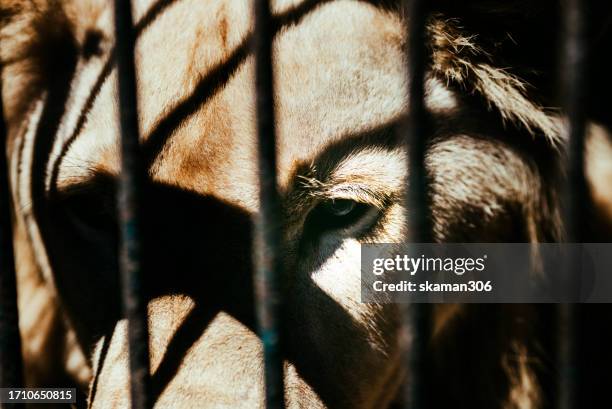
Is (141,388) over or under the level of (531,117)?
under

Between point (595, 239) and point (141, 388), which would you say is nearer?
point (141, 388)

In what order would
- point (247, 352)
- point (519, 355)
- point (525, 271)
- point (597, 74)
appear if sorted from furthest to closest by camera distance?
1. point (519, 355)
2. point (525, 271)
3. point (597, 74)
4. point (247, 352)

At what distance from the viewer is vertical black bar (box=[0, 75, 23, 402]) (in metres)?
0.98

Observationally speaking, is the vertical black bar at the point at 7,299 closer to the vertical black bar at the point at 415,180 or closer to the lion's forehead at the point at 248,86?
the lion's forehead at the point at 248,86

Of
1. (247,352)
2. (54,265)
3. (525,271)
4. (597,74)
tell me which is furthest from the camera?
(54,265)

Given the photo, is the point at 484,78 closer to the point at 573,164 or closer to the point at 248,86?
the point at 248,86

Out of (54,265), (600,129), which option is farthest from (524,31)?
(54,265)

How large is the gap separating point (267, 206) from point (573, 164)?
15.7 inches

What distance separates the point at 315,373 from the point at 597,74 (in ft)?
2.75

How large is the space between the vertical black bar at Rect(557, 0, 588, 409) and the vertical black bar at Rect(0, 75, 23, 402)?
2.52ft

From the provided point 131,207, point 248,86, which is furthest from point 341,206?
point 131,207

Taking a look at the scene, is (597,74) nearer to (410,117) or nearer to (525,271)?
(525,271)

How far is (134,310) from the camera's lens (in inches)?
37.0

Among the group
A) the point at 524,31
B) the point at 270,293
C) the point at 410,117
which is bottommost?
the point at 270,293
